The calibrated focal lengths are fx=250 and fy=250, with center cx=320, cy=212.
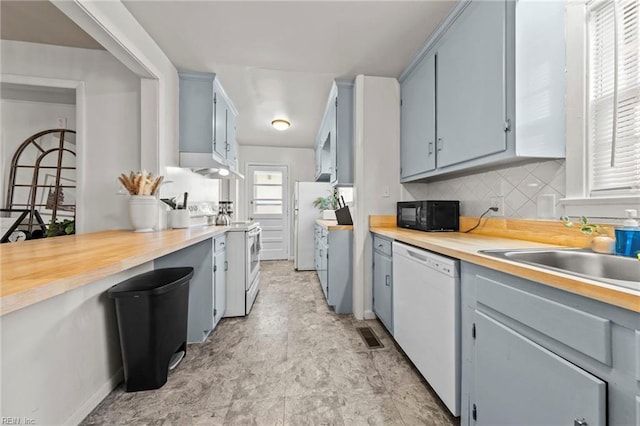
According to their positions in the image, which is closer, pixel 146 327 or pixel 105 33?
pixel 146 327

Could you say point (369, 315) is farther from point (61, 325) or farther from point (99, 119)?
point (99, 119)

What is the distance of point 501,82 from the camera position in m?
1.33

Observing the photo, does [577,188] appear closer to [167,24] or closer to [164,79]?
[167,24]

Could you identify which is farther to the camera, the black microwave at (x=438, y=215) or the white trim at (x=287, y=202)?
the white trim at (x=287, y=202)

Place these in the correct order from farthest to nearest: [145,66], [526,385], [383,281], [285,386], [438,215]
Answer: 1. [383,281]
2. [438,215]
3. [145,66]
4. [285,386]
5. [526,385]

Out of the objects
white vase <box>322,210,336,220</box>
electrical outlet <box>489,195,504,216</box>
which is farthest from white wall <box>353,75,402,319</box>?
white vase <box>322,210,336,220</box>

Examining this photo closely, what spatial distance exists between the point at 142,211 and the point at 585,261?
253 cm

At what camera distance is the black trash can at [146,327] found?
141 cm

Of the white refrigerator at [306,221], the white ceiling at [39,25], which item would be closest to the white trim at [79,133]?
the white ceiling at [39,25]

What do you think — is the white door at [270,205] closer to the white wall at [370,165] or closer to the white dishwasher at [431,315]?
the white wall at [370,165]

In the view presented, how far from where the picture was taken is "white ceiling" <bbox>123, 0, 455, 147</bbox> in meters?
1.67

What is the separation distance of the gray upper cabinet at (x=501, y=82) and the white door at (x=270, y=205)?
3918 millimetres

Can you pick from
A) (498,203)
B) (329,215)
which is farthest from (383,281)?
(329,215)

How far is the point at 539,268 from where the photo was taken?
2.62 feet
